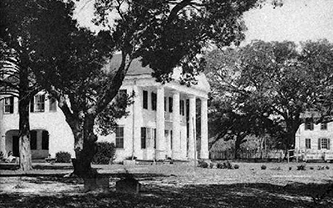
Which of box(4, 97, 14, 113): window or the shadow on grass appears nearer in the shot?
the shadow on grass

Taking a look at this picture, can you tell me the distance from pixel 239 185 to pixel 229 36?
453 cm

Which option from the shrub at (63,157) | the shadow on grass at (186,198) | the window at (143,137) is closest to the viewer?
the shadow on grass at (186,198)

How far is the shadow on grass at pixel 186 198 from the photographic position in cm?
980

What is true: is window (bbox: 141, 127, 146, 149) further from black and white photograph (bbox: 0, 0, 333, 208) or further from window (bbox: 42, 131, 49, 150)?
window (bbox: 42, 131, 49, 150)

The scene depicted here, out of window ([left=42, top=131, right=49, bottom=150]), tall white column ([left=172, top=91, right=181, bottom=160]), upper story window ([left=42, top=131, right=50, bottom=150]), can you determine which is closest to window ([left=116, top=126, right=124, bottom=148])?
tall white column ([left=172, top=91, right=181, bottom=160])

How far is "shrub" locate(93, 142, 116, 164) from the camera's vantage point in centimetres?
3148

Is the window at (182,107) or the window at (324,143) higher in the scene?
the window at (182,107)

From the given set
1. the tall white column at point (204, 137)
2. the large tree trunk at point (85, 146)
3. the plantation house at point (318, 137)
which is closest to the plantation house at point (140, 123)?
the tall white column at point (204, 137)

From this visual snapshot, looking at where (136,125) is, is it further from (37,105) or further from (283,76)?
(283,76)

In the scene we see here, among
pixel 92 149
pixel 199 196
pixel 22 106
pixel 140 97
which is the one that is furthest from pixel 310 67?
pixel 199 196

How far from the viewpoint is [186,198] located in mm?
11227

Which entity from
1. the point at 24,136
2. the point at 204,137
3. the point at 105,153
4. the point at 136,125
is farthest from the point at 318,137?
the point at 24,136

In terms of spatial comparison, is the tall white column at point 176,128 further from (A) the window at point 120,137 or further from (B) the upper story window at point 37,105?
(B) the upper story window at point 37,105

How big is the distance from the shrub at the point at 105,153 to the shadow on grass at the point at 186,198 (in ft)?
58.5
